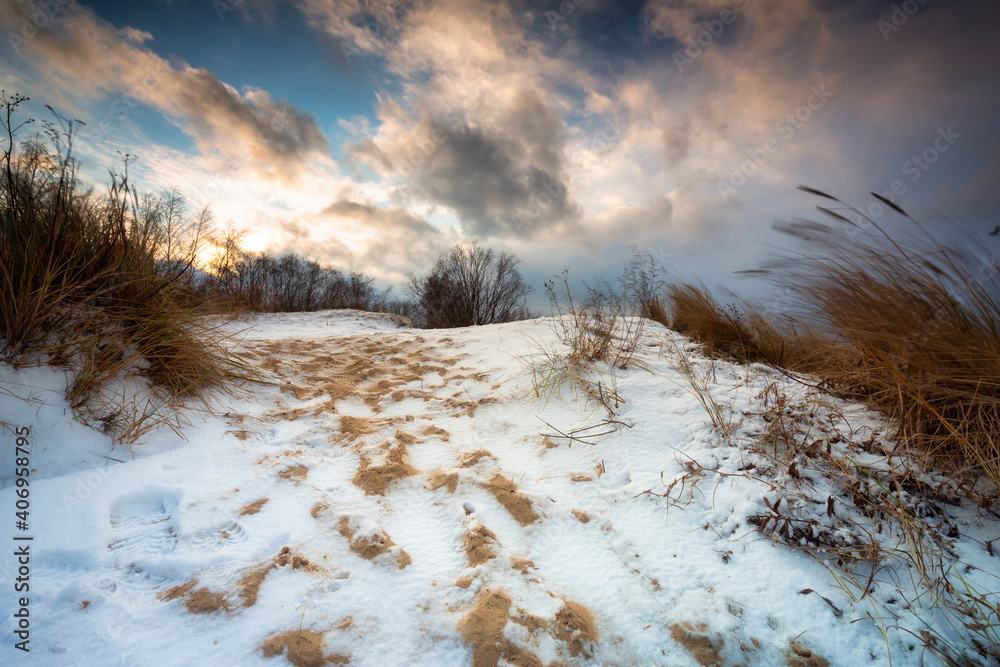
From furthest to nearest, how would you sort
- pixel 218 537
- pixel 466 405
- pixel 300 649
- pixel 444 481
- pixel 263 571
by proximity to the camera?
1. pixel 466 405
2. pixel 444 481
3. pixel 218 537
4. pixel 263 571
5. pixel 300 649

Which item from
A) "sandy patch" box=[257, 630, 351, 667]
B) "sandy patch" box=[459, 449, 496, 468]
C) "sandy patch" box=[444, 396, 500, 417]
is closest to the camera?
"sandy patch" box=[257, 630, 351, 667]

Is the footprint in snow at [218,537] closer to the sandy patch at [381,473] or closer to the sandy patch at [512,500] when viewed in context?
the sandy patch at [381,473]

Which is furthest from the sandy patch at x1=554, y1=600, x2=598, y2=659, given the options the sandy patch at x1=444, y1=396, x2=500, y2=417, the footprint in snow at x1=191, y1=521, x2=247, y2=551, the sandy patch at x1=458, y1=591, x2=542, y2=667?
the sandy patch at x1=444, y1=396, x2=500, y2=417

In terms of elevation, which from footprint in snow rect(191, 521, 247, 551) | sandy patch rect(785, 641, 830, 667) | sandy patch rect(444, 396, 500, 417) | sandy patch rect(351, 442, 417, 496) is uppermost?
sandy patch rect(444, 396, 500, 417)

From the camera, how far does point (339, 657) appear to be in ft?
3.39

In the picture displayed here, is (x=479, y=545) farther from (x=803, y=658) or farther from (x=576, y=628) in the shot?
(x=803, y=658)

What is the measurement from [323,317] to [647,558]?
32.4 feet

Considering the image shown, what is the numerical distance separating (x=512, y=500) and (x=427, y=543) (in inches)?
16.5

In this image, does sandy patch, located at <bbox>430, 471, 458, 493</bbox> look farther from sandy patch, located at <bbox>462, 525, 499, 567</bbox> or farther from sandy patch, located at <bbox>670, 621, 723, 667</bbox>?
sandy patch, located at <bbox>670, 621, 723, 667</bbox>

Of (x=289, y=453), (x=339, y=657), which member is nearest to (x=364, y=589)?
(x=339, y=657)

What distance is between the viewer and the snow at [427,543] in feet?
3.53

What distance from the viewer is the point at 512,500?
172cm

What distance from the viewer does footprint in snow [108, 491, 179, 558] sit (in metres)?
1.33

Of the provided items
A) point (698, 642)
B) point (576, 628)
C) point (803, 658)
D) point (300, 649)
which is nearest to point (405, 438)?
point (300, 649)
